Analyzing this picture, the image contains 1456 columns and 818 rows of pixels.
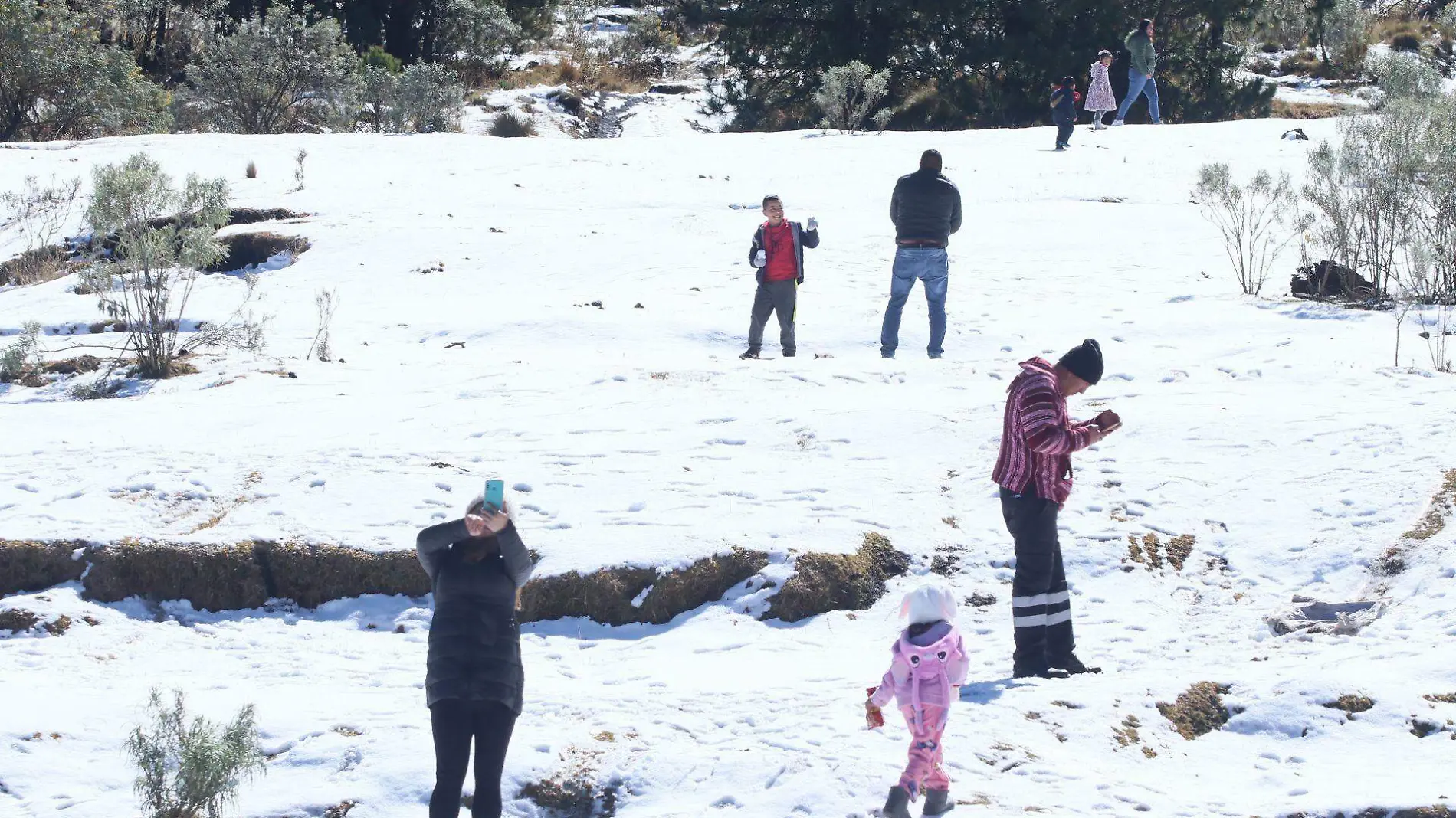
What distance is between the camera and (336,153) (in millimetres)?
19844

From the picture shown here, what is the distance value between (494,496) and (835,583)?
10.5ft

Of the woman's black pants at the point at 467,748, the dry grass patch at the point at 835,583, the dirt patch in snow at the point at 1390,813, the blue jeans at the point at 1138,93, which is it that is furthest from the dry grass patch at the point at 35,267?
the blue jeans at the point at 1138,93

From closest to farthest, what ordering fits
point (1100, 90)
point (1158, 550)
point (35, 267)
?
point (1158, 550) → point (35, 267) → point (1100, 90)

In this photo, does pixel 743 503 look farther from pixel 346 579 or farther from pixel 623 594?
pixel 346 579

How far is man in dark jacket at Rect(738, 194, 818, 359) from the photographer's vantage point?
37.2ft

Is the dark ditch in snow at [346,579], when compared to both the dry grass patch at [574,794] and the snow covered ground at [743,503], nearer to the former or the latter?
the snow covered ground at [743,503]

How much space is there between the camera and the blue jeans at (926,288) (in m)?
11.4

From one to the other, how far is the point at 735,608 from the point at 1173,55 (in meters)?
24.2

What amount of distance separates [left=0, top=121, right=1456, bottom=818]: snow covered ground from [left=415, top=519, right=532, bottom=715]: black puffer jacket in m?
0.93

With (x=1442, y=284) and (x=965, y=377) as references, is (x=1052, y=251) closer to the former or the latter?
(x=1442, y=284)

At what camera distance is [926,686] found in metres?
4.98

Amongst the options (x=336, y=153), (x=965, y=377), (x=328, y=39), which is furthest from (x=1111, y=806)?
(x=328, y=39)

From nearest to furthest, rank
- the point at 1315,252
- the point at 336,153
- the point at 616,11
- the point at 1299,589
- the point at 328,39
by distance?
the point at 1299,589
the point at 1315,252
the point at 336,153
the point at 328,39
the point at 616,11

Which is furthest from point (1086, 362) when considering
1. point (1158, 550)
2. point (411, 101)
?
point (411, 101)
